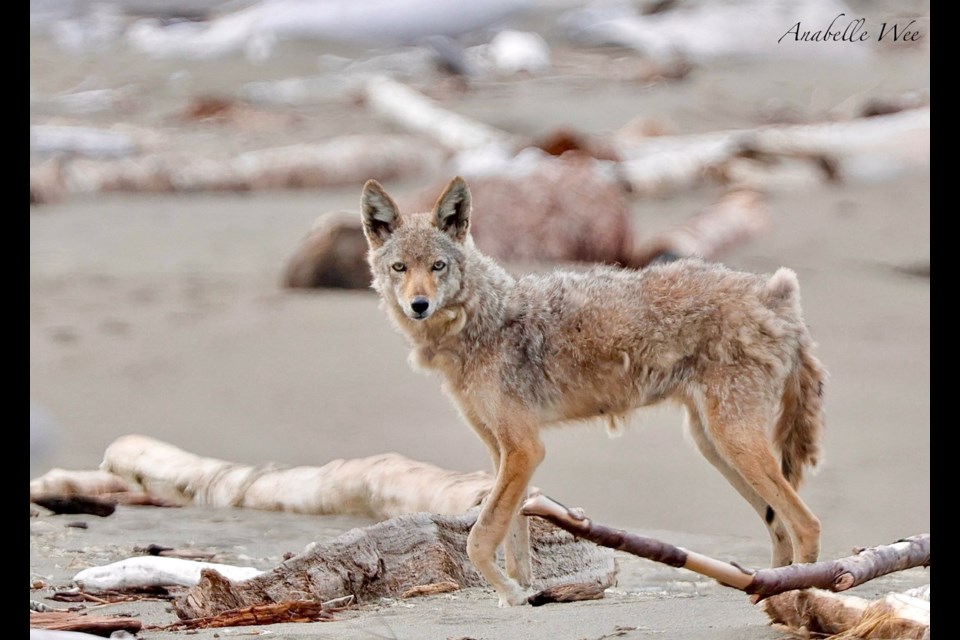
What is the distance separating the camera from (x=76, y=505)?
21.7 feet

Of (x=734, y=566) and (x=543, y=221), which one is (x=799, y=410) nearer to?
(x=734, y=566)

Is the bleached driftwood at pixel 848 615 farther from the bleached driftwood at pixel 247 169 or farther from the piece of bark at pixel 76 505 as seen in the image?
the bleached driftwood at pixel 247 169

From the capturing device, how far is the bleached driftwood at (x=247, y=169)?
15398 mm

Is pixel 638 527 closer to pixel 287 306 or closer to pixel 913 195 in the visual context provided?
pixel 287 306

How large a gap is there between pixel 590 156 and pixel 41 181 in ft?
20.6

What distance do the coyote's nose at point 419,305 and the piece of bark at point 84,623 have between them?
1.69 metres

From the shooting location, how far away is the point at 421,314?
214 inches

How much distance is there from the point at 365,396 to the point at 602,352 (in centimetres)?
337

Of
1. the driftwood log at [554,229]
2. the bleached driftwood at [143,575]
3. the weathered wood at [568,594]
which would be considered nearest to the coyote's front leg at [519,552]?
the weathered wood at [568,594]

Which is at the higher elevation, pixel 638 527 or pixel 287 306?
pixel 287 306

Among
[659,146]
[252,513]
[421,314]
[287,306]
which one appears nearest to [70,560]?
[252,513]

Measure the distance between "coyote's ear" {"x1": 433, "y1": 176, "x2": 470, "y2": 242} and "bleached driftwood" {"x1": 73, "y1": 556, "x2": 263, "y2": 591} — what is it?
1685mm

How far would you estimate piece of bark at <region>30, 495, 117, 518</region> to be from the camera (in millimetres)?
6594

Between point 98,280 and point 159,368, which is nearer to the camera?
point 159,368
